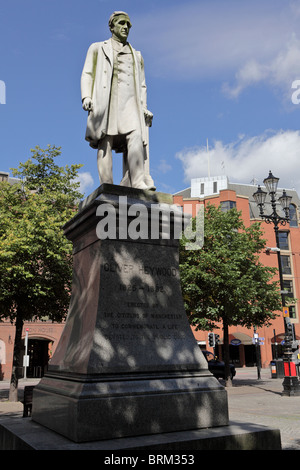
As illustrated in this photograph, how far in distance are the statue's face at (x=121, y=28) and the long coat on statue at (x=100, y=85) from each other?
164 millimetres

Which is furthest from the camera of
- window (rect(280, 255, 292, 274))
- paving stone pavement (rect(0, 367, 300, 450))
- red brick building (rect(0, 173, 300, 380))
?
window (rect(280, 255, 292, 274))

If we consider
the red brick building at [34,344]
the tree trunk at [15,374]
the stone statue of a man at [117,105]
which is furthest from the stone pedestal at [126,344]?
the red brick building at [34,344]

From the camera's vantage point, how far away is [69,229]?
6129 mm

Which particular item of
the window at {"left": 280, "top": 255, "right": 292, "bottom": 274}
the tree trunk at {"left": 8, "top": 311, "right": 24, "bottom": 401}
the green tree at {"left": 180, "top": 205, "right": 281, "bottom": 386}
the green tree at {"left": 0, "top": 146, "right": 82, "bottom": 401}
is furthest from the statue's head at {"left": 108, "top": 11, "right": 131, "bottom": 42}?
the window at {"left": 280, "top": 255, "right": 292, "bottom": 274}

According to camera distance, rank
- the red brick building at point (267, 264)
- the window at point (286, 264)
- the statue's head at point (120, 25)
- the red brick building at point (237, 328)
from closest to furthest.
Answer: the statue's head at point (120, 25)
the red brick building at point (237, 328)
the red brick building at point (267, 264)
the window at point (286, 264)

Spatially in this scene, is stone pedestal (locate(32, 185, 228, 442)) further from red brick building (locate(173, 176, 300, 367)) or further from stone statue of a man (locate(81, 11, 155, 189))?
red brick building (locate(173, 176, 300, 367))

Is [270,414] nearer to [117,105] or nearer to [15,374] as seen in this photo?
[117,105]

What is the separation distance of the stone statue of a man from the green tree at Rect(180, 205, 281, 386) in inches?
630

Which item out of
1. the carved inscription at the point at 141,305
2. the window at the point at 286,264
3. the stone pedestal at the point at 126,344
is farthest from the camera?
the window at the point at 286,264

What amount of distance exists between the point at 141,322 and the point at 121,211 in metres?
1.41

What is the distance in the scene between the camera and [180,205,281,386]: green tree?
2189 centimetres

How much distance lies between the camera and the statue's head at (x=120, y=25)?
6582 mm

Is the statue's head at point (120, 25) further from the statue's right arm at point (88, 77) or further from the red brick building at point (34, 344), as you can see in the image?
the red brick building at point (34, 344)
